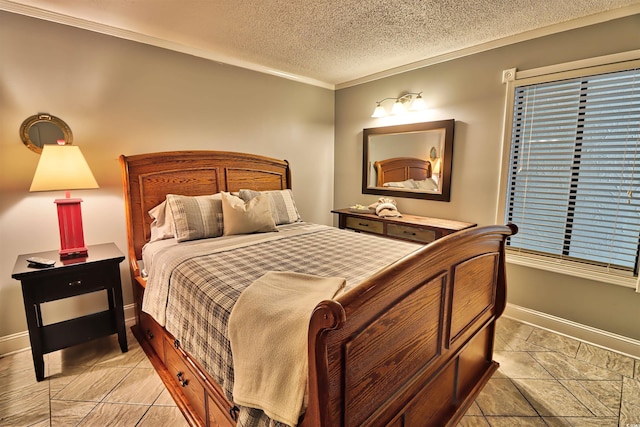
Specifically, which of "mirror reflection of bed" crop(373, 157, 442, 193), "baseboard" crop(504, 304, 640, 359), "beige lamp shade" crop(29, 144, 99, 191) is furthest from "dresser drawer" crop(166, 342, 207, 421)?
"mirror reflection of bed" crop(373, 157, 442, 193)

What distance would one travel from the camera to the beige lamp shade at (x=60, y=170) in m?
2.03

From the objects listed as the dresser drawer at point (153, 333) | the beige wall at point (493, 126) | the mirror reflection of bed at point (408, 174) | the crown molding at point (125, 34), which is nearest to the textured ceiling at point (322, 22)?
the crown molding at point (125, 34)

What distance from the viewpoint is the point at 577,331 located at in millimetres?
2518

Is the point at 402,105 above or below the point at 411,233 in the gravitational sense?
above

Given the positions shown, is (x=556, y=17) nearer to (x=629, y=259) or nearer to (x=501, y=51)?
(x=501, y=51)

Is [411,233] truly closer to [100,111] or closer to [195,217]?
[195,217]

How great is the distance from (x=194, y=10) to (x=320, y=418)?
8.71 ft

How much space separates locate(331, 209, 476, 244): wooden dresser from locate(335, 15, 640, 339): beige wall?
10.1 inches

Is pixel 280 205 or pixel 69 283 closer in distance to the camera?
pixel 69 283

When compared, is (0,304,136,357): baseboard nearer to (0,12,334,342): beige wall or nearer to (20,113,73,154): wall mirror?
(0,12,334,342): beige wall

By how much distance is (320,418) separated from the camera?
88 centimetres

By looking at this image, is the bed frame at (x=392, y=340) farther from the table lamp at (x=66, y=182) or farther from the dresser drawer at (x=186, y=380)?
the table lamp at (x=66, y=182)

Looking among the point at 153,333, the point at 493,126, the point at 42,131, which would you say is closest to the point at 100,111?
the point at 42,131

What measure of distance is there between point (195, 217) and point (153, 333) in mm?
912
